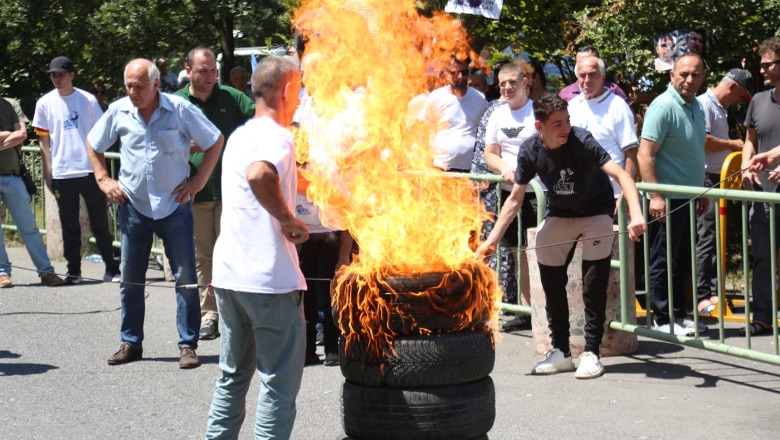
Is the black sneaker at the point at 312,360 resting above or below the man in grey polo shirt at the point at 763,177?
below

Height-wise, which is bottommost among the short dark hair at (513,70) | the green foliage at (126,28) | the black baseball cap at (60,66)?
the short dark hair at (513,70)

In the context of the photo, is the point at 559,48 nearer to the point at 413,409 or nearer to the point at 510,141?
the point at 510,141

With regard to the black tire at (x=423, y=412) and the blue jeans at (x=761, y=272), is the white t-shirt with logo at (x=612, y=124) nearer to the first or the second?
the blue jeans at (x=761, y=272)

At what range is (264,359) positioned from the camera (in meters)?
5.85

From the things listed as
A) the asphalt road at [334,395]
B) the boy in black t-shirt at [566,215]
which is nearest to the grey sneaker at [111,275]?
the asphalt road at [334,395]

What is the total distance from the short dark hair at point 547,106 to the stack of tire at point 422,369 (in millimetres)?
2290

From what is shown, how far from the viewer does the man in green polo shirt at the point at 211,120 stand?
9.53 meters

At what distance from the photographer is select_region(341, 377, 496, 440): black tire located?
563 centimetres

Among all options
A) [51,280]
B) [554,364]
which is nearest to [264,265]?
[554,364]

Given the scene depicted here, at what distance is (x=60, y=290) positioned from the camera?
39.1 ft

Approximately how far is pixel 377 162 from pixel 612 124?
2921 mm

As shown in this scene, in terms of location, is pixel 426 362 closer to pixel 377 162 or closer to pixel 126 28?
pixel 377 162

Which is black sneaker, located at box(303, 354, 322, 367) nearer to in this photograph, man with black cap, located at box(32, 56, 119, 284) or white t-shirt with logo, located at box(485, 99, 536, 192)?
white t-shirt with logo, located at box(485, 99, 536, 192)

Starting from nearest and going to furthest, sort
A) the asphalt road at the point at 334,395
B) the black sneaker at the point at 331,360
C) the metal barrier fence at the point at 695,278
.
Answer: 1. the asphalt road at the point at 334,395
2. the metal barrier fence at the point at 695,278
3. the black sneaker at the point at 331,360
